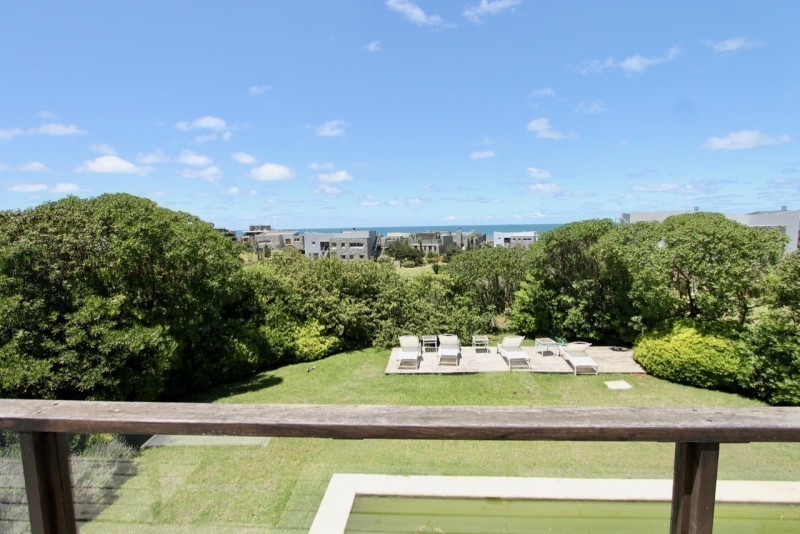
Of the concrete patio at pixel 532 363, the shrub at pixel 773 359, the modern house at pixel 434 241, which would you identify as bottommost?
the concrete patio at pixel 532 363

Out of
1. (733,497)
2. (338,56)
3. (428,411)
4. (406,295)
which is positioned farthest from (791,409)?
(338,56)

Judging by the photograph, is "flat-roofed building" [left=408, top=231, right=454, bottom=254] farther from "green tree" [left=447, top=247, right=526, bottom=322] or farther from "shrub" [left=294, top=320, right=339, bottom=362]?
"shrub" [left=294, top=320, right=339, bottom=362]

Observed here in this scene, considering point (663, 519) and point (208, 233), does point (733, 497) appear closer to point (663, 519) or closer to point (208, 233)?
point (663, 519)

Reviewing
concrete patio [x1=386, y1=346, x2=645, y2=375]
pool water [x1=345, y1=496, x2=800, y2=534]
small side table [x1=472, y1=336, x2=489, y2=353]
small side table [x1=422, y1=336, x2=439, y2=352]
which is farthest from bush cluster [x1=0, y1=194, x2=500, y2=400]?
pool water [x1=345, y1=496, x2=800, y2=534]

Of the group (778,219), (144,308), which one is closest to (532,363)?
(144,308)

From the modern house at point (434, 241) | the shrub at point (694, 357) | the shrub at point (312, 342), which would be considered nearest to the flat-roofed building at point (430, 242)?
the modern house at point (434, 241)

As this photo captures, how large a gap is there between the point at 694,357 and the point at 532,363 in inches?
149

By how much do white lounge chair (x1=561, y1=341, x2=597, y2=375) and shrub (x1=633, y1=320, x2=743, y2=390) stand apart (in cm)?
145

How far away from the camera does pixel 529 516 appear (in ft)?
4.49

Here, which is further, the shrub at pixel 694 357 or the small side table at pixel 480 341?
the small side table at pixel 480 341

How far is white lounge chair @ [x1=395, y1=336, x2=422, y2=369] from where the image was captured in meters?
11.6

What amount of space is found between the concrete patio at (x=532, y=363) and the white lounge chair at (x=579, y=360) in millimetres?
172

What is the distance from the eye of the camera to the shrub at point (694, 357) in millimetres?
9562

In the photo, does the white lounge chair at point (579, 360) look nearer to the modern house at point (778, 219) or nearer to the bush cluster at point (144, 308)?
the bush cluster at point (144, 308)
